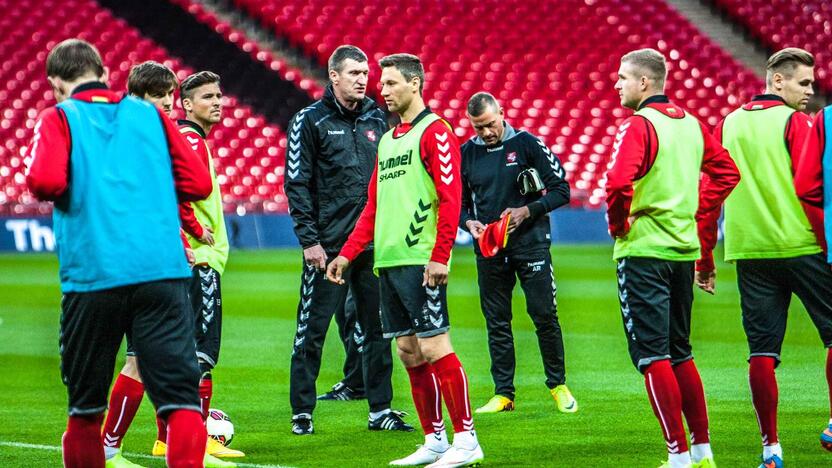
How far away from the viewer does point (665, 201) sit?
610 cm

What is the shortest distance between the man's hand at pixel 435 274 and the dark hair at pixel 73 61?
2011 millimetres

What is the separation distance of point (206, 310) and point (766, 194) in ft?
10.0

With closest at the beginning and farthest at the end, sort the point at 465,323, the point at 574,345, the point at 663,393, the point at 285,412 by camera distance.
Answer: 1. the point at 663,393
2. the point at 285,412
3. the point at 574,345
4. the point at 465,323

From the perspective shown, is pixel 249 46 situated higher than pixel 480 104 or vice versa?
pixel 249 46

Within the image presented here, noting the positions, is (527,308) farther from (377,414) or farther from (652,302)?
(652,302)

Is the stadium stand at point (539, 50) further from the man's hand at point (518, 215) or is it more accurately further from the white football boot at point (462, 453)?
the white football boot at point (462, 453)

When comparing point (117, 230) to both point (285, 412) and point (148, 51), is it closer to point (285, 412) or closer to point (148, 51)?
point (285, 412)

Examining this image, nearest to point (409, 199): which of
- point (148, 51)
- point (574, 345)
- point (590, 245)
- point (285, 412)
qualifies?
point (285, 412)

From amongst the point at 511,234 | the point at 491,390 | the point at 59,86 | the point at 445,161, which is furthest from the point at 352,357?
the point at 59,86

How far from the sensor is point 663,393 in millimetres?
5949

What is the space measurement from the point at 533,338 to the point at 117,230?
812cm

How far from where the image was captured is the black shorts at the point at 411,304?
6508 millimetres

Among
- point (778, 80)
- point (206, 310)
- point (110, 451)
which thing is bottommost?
point (110, 451)

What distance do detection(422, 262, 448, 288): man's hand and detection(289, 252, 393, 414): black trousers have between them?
5.00 ft
